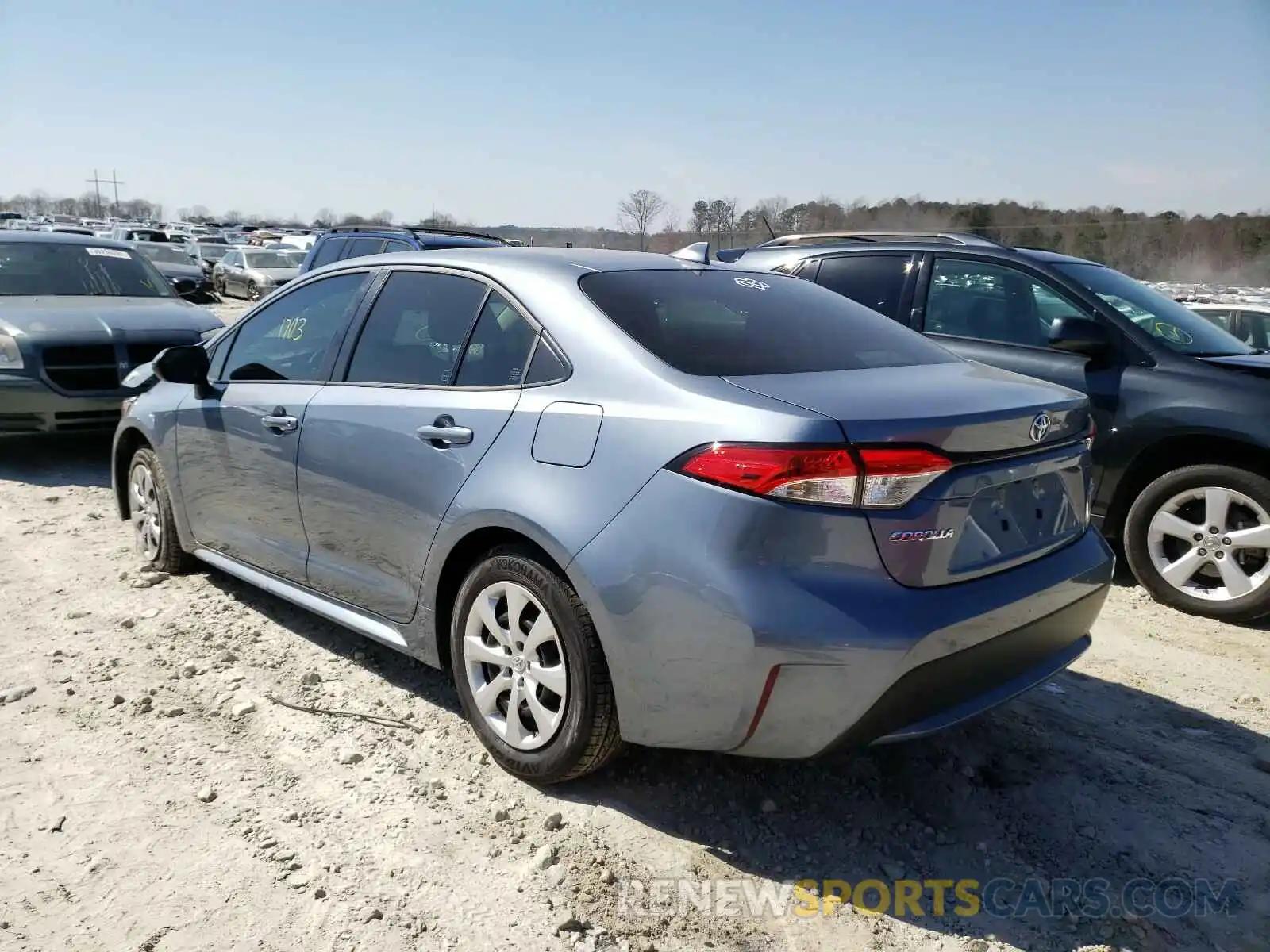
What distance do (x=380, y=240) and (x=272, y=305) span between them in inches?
284

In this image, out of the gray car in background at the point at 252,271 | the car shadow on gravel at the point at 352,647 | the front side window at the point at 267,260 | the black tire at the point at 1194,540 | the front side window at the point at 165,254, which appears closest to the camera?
the car shadow on gravel at the point at 352,647

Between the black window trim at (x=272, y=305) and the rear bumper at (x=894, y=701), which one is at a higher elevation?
the black window trim at (x=272, y=305)

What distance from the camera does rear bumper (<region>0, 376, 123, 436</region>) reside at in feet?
22.0

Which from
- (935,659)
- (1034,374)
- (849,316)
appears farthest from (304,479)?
(1034,374)

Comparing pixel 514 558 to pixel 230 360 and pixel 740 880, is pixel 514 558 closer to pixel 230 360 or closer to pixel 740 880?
pixel 740 880

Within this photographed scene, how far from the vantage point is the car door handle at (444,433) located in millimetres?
3071

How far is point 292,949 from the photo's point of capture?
2.31 metres

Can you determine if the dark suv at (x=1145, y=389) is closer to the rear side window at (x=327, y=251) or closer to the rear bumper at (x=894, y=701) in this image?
the rear bumper at (x=894, y=701)

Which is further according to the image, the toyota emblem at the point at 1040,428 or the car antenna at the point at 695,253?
the car antenna at the point at 695,253

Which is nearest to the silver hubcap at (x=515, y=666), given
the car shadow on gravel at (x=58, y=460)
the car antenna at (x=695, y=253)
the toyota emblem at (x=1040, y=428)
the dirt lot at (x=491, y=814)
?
the dirt lot at (x=491, y=814)

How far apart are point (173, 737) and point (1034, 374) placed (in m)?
4.61

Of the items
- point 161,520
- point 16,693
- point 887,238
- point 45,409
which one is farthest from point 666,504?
point 45,409

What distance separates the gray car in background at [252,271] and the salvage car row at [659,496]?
21552 millimetres

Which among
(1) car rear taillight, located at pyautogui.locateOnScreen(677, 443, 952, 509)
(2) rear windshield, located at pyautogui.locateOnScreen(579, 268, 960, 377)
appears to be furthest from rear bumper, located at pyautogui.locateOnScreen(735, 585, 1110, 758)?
(2) rear windshield, located at pyautogui.locateOnScreen(579, 268, 960, 377)
